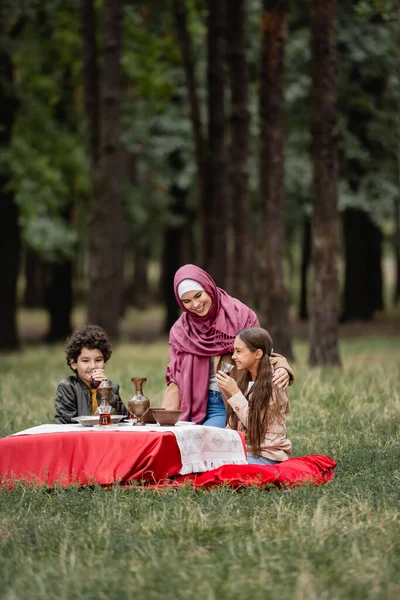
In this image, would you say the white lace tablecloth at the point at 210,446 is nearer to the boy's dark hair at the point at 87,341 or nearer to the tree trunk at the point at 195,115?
the boy's dark hair at the point at 87,341

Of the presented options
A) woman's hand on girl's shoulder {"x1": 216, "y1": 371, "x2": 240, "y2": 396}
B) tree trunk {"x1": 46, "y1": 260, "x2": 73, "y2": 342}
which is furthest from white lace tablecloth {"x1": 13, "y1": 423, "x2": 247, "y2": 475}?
tree trunk {"x1": 46, "y1": 260, "x2": 73, "y2": 342}

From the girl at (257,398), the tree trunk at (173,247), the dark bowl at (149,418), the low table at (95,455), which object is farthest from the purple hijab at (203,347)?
the tree trunk at (173,247)

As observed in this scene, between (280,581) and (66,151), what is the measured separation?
2295cm

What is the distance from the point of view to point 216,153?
2214 cm

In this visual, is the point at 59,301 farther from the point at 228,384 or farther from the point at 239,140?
the point at 228,384

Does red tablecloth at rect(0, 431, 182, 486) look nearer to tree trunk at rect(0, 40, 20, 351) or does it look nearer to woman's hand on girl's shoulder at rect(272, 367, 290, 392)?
woman's hand on girl's shoulder at rect(272, 367, 290, 392)

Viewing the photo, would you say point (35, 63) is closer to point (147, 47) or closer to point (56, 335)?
→ point (147, 47)

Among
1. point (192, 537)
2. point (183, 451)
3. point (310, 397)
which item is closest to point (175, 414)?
point (183, 451)

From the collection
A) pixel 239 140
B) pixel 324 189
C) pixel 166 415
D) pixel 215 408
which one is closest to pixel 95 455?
pixel 166 415

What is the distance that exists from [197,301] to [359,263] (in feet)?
73.0

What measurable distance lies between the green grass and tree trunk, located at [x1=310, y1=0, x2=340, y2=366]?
6.64m

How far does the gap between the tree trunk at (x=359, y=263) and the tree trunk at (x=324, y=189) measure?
12.6m

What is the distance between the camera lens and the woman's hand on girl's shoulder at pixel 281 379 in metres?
8.37

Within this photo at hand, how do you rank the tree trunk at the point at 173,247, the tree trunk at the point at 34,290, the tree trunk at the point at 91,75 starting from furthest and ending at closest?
the tree trunk at the point at 34,290 < the tree trunk at the point at 173,247 < the tree trunk at the point at 91,75
